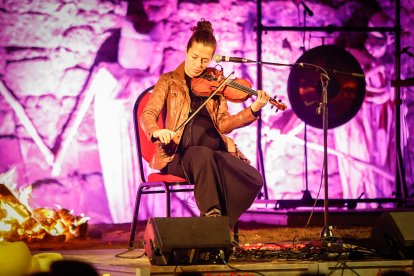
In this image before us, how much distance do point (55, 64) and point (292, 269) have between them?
3.08 metres

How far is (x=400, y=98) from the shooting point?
5.79 meters

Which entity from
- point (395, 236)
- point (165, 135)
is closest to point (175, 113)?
point (165, 135)

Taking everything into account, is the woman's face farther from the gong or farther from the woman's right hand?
the gong

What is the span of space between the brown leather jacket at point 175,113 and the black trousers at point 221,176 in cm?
10

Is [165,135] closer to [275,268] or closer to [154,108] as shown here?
[154,108]

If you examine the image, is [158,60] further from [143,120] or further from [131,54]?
[143,120]

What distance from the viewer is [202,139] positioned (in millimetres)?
4129

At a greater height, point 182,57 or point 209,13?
point 209,13

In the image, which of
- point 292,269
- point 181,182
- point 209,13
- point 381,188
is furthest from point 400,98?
point 292,269

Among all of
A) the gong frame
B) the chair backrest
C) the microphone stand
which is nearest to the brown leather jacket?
the chair backrest

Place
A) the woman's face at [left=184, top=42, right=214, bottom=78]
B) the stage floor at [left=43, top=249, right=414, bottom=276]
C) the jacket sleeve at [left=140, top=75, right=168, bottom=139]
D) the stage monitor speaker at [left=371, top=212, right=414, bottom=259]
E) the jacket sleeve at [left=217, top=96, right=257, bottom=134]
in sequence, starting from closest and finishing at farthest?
the stage floor at [left=43, top=249, right=414, bottom=276] < the stage monitor speaker at [left=371, top=212, right=414, bottom=259] < the jacket sleeve at [left=140, top=75, right=168, bottom=139] < the jacket sleeve at [left=217, top=96, right=257, bottom=134] < the woman's face at [left=184, top=42, right=214, bottom=78]

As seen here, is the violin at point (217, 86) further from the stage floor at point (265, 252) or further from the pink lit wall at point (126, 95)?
the pink lit wall at point (126, 95)

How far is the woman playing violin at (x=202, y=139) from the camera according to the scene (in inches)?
150

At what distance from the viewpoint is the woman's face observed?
4.23 meters
